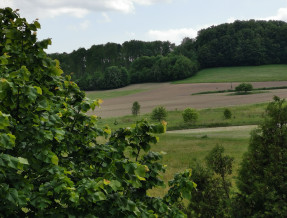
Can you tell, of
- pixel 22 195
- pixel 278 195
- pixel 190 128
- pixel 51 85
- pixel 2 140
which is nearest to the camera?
pixel 2 140

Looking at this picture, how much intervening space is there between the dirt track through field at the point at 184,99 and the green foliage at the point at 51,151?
48.7 meters

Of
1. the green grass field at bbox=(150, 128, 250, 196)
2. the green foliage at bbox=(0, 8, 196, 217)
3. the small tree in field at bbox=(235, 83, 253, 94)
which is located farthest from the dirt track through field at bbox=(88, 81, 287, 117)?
the green foliage at bbox=(0, 8, 196, 217)

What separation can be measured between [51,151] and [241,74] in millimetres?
104090

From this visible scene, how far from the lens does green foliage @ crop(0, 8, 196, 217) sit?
4281 millimetres

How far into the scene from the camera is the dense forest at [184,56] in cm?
11194

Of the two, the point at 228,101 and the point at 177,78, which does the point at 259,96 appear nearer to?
the point at 228,101

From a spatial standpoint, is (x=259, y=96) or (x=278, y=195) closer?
(x=278, y=195)

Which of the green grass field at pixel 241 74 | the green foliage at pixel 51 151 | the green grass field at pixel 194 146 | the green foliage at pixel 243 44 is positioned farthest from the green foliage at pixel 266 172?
the green foliage at pixel 243 44

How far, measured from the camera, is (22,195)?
4121 mm

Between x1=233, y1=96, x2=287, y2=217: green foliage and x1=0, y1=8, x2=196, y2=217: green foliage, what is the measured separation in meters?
2.87

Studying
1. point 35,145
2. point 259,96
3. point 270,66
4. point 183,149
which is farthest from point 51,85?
point 270,66

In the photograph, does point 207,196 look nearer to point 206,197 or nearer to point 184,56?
point 206,197

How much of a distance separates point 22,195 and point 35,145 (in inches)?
32.3

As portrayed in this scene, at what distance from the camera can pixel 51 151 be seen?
4938 mm
